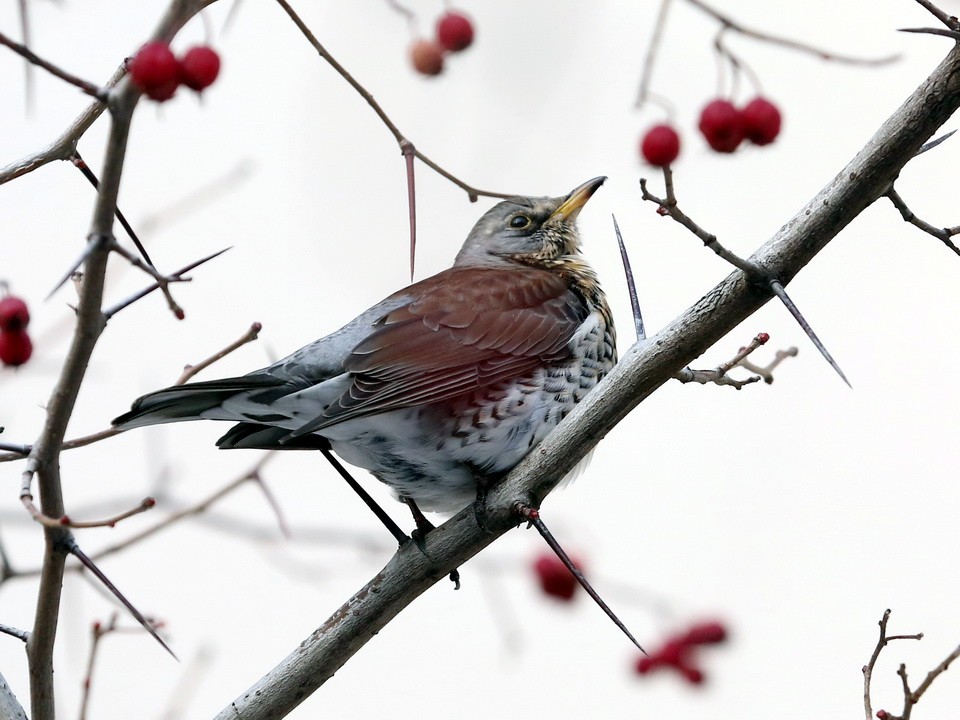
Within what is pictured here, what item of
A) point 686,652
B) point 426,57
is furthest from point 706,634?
point 426,57

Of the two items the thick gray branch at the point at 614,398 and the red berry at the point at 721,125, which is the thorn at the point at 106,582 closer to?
the thick gray branch at the point at 614,398

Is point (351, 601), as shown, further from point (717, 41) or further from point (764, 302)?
point (717, 41)

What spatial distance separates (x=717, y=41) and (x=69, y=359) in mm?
2232

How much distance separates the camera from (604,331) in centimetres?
517

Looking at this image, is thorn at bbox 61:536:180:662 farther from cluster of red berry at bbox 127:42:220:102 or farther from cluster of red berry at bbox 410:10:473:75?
cluster of red berry at bbox 410:10:473:75

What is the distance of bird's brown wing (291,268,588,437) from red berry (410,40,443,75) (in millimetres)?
1205

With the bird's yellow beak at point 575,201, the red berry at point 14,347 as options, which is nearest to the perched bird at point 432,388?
the red berry at point 14,347

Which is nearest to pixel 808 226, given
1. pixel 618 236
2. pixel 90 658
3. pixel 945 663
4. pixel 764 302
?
pixel 764 302

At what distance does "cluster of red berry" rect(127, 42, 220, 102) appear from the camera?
7.92ft

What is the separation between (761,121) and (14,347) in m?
2.58

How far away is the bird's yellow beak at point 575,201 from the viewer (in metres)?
5.99

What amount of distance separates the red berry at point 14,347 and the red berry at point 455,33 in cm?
184

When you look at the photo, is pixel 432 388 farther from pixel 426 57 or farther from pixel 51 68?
pixel 51 68

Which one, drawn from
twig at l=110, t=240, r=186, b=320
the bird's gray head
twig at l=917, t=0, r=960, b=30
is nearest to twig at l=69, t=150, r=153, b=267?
twig at l=110, t=240, r=186, b=320
